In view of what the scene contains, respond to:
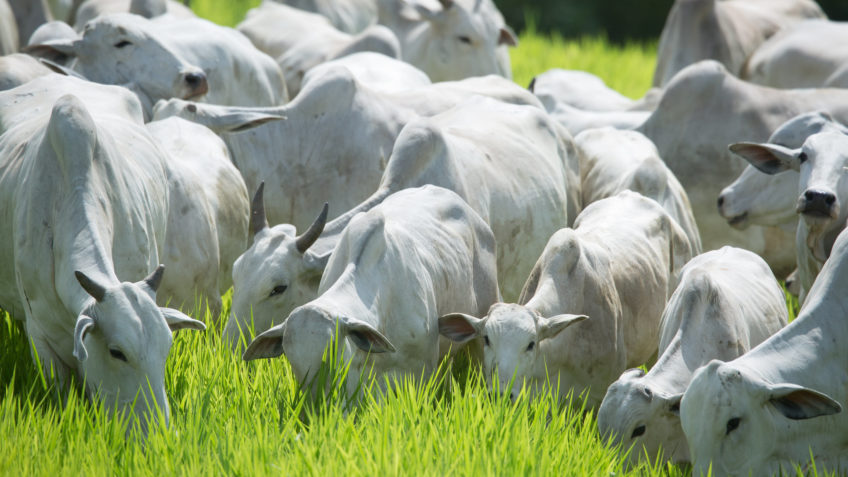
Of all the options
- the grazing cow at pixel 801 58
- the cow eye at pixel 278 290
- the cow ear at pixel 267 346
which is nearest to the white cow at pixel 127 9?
the cow eye at pixel 278 290

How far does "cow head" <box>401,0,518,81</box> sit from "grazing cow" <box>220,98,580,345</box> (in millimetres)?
2559

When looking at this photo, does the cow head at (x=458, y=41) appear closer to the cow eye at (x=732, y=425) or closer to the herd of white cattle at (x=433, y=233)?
the herd of white cattle at (x=433, y=233)

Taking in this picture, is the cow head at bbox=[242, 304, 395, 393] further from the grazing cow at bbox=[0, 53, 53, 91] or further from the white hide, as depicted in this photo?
the white hide

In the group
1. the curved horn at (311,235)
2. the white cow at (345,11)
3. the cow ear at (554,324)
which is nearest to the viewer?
the cow ear at (554,324)

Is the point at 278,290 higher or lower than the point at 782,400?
lower

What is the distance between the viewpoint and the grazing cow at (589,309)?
15.0ft

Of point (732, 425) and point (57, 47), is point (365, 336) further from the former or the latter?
point (57, 47)

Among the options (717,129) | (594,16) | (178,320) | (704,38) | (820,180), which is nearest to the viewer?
(178,320)

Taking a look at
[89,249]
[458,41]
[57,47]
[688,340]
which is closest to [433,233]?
[688,340]

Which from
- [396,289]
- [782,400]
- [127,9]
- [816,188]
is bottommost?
[127,9]

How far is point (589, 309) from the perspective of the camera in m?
5.12

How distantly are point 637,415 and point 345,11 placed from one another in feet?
31.3

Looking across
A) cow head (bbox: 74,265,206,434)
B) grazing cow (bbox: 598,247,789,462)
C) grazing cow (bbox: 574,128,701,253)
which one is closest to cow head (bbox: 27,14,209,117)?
grazing cow (bbox: 574,128,701,253)

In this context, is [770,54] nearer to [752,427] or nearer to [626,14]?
[752,427]
